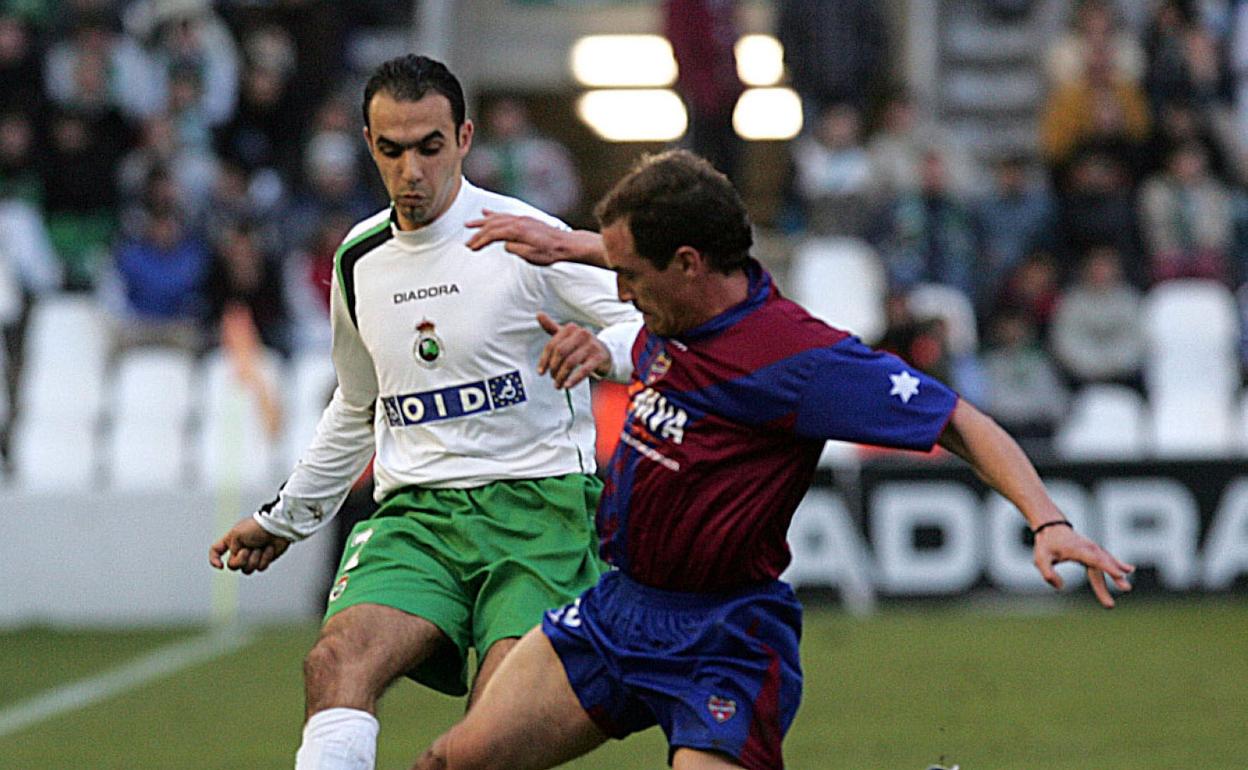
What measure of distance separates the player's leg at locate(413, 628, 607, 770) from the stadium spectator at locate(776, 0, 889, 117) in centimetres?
1224

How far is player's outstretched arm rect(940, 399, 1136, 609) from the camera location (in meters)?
4.81

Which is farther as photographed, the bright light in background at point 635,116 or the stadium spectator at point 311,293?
the bright light in background at point 635,116

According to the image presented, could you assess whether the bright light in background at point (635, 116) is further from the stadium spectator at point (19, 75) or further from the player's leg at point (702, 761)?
the player's leg at point (702, 761)

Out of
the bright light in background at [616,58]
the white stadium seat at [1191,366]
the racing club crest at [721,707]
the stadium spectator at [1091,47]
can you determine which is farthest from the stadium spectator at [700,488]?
the bright light in background at [616,58]

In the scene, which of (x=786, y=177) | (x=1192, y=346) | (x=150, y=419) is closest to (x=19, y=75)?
(x=150, y=419)

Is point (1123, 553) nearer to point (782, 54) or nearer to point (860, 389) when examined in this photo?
point (782, 54)

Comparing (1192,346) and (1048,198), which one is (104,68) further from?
(1192,346)

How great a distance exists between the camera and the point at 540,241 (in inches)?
227

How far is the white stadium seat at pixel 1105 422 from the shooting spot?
15492mm

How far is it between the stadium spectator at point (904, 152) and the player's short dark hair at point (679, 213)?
1130 cm

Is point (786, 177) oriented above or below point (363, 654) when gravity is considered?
below

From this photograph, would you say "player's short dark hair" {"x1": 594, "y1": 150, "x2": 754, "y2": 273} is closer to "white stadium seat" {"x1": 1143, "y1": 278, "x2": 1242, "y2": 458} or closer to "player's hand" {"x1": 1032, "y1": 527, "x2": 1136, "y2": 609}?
"player's hand" {"x1": 1032, "y1": 527, "x2": 1136, "y2": 609}

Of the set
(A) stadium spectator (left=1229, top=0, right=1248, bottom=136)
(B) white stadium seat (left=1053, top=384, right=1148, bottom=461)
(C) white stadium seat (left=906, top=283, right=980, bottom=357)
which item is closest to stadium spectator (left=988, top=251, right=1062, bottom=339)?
(C) white stadium seat (left=906, top=283, right=980, bottom=357)

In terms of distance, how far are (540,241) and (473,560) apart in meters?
0.88
